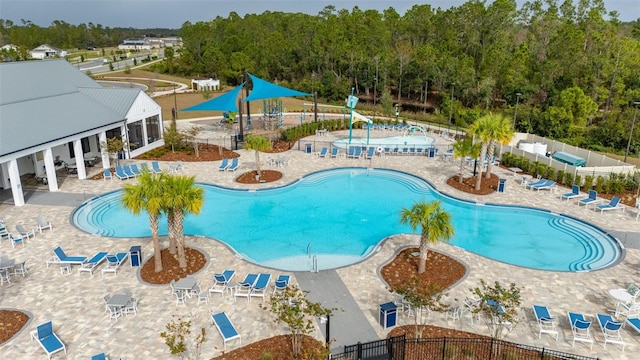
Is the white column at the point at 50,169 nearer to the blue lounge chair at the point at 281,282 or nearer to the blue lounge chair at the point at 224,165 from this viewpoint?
the blue lounge chair at the point at 224,165

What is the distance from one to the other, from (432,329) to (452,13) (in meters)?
63.8

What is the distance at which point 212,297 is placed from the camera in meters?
13.8

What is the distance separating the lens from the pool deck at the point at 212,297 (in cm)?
1157

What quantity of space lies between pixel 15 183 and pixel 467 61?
49.7 metres

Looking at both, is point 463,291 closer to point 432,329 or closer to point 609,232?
point 432,329

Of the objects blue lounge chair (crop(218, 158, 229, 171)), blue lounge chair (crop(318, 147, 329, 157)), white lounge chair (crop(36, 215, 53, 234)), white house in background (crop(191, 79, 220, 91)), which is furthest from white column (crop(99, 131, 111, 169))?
white house in background (crop(191, 79, 220, 91))

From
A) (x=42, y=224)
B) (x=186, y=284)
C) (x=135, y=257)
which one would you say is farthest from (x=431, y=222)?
(x=42, y=224)

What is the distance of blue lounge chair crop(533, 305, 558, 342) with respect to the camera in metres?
11.9

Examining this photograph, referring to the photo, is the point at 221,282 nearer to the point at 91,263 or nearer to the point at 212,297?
the point at 212,297

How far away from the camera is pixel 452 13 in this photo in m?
66.2

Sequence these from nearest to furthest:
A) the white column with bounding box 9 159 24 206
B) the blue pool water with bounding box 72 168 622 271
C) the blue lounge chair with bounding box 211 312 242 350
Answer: the blue lounge chair with bounding box 211 312 242 350, the blue pool water with bounding box 72 168 622 271, the white column with bounding box 9 159 24 206

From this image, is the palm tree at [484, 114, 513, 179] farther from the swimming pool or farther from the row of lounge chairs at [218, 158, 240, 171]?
the row of lounge chairs at [218, 158, 240, 171]

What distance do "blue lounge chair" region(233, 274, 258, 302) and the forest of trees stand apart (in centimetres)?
3542

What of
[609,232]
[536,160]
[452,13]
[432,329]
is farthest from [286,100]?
[432,329]
